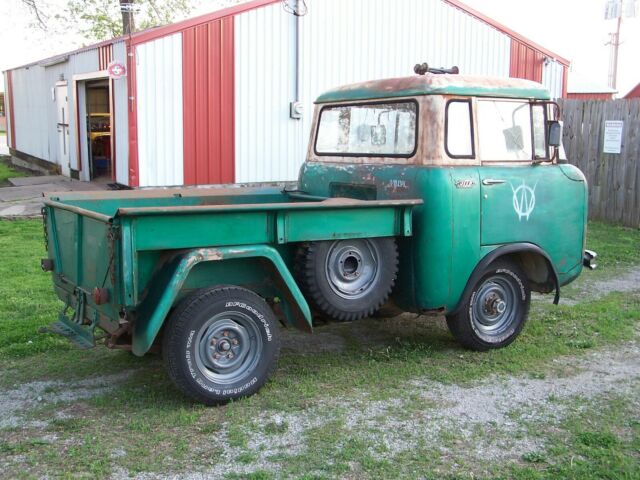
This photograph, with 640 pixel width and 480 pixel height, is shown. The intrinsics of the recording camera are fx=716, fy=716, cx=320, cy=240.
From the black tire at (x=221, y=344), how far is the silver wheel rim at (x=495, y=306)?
1.90 meters

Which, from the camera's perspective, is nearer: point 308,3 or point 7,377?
point 7,377

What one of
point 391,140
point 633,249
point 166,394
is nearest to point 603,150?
point 633,249

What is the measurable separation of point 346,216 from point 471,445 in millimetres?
1763

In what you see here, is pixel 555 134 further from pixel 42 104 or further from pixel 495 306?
pixel 42 104

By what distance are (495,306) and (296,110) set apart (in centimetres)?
808

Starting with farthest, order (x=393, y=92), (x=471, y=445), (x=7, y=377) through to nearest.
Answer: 1. (x=393, y=92)
2. (x=7, y=377)
3. (x=471, y=445)

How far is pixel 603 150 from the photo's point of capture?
1279cm

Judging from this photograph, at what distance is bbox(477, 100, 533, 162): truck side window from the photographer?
5.70 m

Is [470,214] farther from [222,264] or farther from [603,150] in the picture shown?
[603,150]

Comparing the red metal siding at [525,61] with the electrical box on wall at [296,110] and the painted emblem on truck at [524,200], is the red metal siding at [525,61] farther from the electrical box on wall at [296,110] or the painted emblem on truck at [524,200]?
the painted emblem on truck at [524,200]

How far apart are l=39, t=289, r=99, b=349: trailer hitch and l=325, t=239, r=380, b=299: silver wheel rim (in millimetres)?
1661

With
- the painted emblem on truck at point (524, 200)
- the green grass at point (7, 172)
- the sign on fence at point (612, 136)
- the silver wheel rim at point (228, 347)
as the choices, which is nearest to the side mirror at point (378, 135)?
the painted emblem on truck at point (524, 200)

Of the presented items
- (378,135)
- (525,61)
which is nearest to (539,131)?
(378,135)

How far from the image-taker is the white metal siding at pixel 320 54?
1278cm
